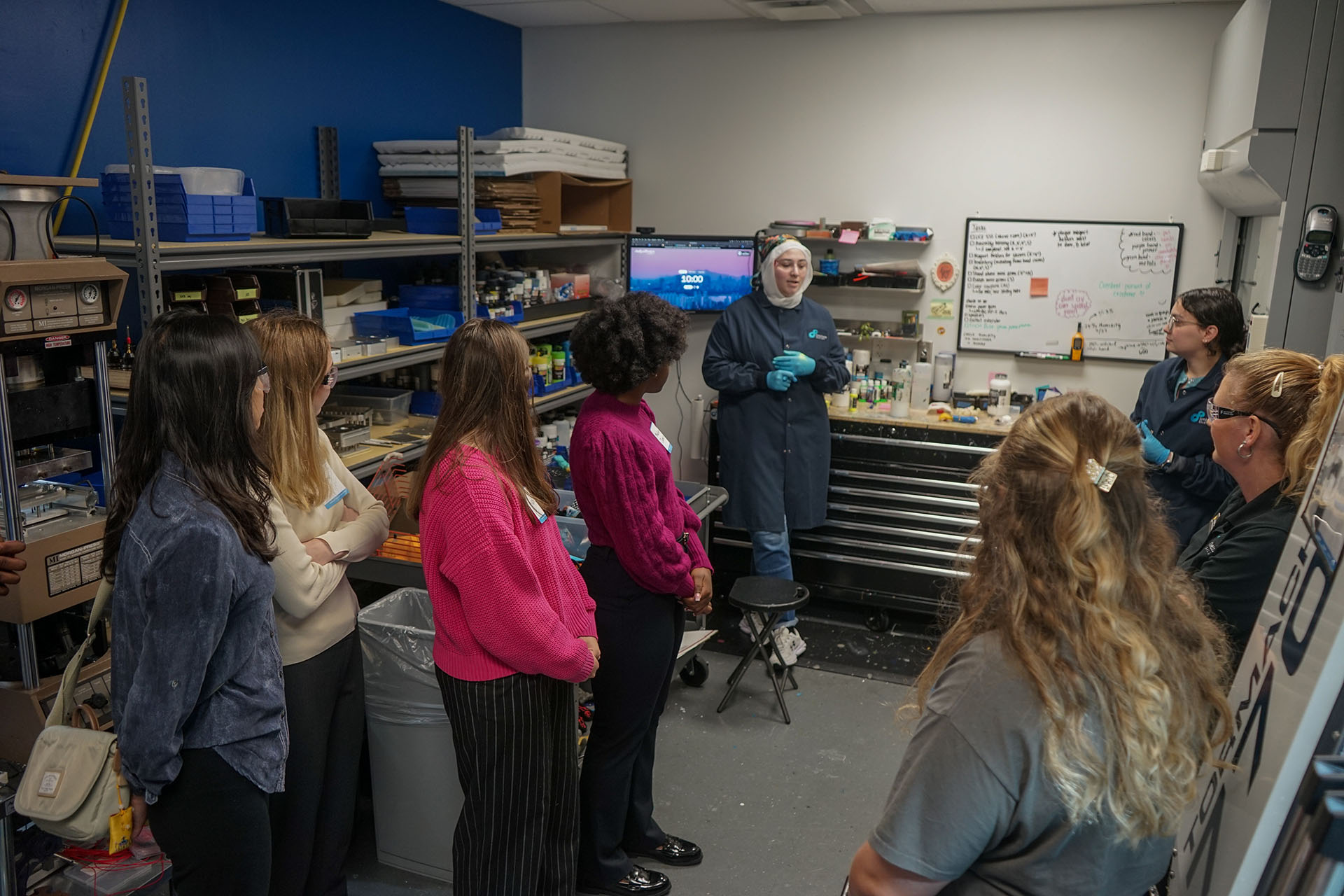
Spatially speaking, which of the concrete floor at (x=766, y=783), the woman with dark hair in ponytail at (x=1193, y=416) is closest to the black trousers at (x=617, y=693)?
the concrete floor at (x=766, y=783)

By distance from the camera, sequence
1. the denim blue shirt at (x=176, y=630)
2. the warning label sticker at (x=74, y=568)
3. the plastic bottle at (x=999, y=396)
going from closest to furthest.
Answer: the denim blue shirt at (x=176, y=630) < the warning label sticker at (x=74, y=568) < the plastic bottle at (x=999, y=396)

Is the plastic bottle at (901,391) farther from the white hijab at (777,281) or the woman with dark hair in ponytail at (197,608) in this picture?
the woman with dark hair in ponytail at (197,608)

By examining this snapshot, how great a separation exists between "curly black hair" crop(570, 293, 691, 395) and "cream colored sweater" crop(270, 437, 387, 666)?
61 centimetres

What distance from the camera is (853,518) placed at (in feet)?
14.4

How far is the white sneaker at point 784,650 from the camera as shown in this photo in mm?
3725

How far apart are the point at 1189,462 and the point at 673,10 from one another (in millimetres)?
3036

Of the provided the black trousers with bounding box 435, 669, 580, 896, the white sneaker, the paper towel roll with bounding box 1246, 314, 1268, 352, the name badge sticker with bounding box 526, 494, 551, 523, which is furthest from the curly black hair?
the paper towel roll with bounding box 1246, 314, 1268, 352

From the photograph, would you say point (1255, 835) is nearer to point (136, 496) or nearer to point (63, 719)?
point (136, 496)

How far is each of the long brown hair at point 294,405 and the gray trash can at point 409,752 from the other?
54 centimetres

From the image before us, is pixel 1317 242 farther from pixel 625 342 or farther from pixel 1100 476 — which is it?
pixel 1100 476

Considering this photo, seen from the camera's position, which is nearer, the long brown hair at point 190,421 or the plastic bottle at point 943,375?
the long brown hair at point 190,421

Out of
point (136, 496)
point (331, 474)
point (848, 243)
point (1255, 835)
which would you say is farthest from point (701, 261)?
point (1255, 835)

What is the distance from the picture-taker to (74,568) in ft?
7.10

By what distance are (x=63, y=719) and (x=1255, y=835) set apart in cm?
191
